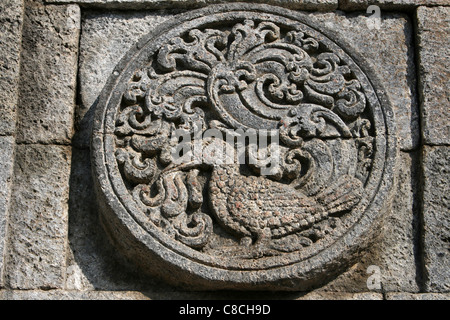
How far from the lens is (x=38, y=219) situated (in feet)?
11.4

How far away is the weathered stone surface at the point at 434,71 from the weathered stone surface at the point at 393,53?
60 millimetres

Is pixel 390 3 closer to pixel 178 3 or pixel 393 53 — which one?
pixel 393 53

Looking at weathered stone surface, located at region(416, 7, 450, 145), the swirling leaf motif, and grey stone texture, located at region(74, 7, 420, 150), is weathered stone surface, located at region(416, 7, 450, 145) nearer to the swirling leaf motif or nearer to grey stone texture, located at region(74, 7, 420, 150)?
grey stone texture, located at region(74, 7, 420, 150)

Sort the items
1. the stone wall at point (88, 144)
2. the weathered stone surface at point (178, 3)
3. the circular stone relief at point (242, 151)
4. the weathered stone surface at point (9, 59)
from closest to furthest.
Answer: the circular stone relief at point (242, 151), the stone wall at point (88, 144), the weathered stone surface at point (9, 59), the weathered stone surface at point (178, 3)

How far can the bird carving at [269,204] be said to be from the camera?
3.32 m

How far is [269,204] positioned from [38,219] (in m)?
1.23

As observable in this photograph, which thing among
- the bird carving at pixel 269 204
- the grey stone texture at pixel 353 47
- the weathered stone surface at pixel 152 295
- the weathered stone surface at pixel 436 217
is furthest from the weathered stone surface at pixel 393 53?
the weathered stone surface at pixel 152 295

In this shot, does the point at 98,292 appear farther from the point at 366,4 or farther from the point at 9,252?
the point at 366,4

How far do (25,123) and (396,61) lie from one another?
217 centimetres

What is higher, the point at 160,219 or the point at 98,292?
Result: the point at 160,219

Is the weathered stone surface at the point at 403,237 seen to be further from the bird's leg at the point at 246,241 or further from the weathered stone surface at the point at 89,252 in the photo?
the weathered stone surface at the point at 89,252

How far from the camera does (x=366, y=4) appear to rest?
3975mm

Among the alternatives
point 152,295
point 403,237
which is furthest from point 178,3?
point 403,237

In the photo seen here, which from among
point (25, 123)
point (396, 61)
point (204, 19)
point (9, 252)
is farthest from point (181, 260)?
point (396, 61)
